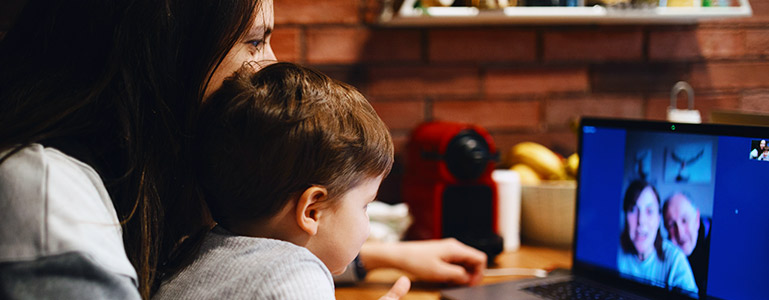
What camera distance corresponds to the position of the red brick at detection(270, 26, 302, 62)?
1.82m

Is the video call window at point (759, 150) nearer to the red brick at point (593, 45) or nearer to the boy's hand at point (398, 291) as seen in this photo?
the boy's hand at point (398, 291)

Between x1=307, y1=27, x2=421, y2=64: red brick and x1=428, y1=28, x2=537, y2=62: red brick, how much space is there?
7 centimetres

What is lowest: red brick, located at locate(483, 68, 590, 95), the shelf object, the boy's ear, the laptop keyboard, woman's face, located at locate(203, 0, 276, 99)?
the laptop keyboard

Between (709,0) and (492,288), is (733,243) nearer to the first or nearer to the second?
(492,288)

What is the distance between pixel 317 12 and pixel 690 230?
3.72 ft

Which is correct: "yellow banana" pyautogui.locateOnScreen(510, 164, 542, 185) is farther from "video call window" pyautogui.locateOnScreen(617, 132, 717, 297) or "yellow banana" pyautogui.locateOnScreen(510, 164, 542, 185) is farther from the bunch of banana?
"video call window" pyautogui.locateOnScreen(617, 132, 717, 297)

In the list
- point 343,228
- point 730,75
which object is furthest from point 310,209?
point 730,75

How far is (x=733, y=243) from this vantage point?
3.22 feet

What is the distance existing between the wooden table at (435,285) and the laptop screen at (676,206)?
8.2 inches

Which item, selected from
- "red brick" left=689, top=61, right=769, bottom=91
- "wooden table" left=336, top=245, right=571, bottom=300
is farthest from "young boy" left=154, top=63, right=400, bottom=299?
"red brick" left=689, top=61, right=769, bottom=91

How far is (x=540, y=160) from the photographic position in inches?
68.6

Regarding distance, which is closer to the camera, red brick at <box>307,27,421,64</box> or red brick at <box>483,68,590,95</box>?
red brick at <box>307,27,421,64</box>

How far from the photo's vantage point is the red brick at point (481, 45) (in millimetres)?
1902

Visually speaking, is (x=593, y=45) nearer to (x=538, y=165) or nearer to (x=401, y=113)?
(x=538, y=165)
